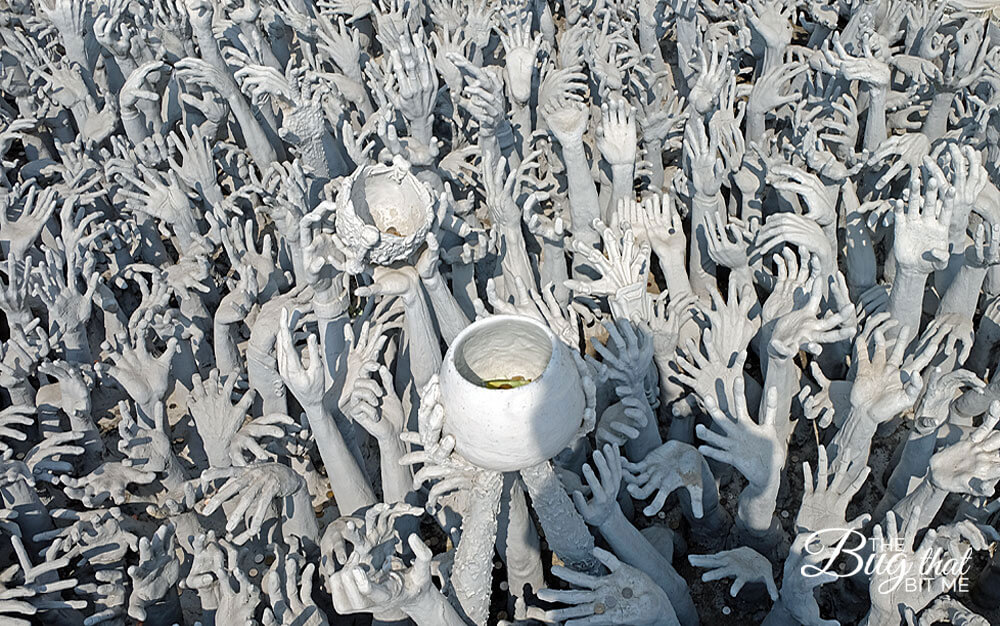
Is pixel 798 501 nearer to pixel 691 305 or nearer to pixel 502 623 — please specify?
pixel 691 305

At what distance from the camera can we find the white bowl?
2480 millimetres

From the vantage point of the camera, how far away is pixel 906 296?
417 centimetres

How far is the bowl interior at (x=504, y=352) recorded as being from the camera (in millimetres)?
2725

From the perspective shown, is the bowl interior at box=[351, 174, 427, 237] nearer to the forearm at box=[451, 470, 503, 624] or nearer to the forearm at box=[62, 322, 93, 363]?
the forearm at box=[451, 470, 503, 624]

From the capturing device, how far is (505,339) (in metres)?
2.80

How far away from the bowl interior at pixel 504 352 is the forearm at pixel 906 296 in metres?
2.26

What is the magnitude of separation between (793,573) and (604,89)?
3971mm

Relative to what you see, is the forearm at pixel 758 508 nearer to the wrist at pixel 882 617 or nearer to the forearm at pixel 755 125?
the wrist at pixel 882 617

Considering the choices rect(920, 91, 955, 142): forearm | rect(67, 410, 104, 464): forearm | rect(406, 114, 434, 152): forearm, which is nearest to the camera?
rect(67, 410, 104, 464): forearm

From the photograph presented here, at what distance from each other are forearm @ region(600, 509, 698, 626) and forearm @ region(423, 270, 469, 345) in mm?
1141

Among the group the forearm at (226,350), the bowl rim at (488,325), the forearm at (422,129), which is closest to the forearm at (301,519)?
the forearm at (226,350)

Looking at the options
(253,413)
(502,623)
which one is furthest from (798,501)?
(253,413)

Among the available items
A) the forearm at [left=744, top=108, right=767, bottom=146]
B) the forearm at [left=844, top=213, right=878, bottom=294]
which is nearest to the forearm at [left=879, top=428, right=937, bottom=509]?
the forearm at [left=844, top=213, right=878, bottom=294]

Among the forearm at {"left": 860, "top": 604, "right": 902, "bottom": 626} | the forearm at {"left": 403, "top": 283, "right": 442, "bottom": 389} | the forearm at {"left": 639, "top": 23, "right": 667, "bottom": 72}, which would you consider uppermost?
the forearm at {"left": 639, "top": 23, "right": 667, "bottom": 72}
